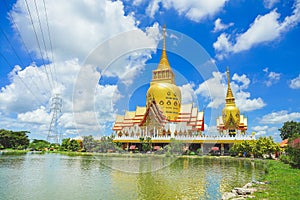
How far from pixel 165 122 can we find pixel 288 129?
20.9 m

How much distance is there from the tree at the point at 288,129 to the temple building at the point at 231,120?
6.26m

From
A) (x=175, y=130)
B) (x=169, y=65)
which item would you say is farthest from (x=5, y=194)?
(x=169, y=65)

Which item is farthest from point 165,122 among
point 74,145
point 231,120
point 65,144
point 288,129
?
point 288,129

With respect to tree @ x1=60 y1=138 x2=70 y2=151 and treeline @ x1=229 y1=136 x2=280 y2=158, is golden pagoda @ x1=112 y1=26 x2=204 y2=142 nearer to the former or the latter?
treeline @ x1=229 y1=136 x2=280 y2=158

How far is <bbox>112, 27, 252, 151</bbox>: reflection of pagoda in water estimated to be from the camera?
110ft

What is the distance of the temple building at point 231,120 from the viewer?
36312 millimetres

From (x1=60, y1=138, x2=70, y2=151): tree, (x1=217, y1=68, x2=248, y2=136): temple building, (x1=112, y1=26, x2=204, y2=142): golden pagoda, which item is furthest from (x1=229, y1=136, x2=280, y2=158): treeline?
(x1=60, y1=138, x2=70, y2=151): tree

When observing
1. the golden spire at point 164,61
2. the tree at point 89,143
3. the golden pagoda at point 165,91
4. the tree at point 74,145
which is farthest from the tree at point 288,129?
the tree at point 74,145

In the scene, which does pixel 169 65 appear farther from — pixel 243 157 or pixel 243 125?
pixel 243 157

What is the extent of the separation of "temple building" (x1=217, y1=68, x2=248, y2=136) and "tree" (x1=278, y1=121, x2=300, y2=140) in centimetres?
626

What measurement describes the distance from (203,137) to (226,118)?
6930 mm

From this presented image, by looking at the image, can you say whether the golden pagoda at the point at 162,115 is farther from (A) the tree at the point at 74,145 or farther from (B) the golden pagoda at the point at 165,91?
(A) the tree at the point at 74,145

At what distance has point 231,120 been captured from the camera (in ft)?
Answer: 120

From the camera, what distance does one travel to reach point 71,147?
4125 cm
